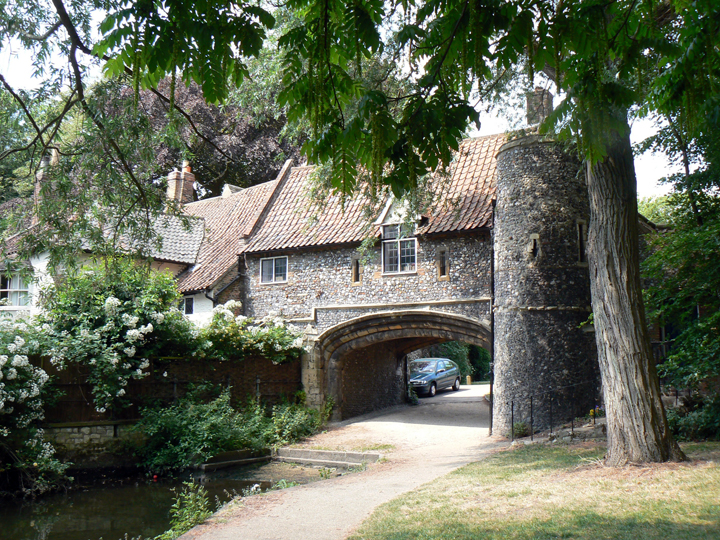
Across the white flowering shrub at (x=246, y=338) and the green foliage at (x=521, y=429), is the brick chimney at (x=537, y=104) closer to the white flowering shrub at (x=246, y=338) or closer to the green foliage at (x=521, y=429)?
the green foliage at (x=521, y=429)

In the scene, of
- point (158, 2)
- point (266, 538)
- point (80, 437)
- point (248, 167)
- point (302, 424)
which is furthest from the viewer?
point (248, 167)

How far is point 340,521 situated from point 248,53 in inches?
215

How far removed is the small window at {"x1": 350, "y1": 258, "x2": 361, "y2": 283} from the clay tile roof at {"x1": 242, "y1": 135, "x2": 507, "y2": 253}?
0.68 meters

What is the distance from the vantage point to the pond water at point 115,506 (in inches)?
375

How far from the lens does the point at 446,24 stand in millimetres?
4082

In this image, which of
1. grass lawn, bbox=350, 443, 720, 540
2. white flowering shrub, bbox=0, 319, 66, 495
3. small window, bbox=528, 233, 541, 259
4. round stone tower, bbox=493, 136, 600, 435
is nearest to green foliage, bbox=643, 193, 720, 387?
grass lawn, bbox=350, 443, 720, 540

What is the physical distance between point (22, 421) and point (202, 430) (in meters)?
3.53

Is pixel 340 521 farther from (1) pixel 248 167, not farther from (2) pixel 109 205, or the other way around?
(1) pixel 248 167

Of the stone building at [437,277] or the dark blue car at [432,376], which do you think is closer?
the stone building at [437,277]

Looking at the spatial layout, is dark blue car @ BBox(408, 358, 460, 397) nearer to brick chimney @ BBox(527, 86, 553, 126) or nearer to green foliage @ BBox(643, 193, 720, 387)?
brick chimney @ BBox(527, 86, 553, 126)

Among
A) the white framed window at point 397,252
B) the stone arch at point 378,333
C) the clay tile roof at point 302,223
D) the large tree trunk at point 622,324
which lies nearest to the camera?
the large tree trunk at point 622,324

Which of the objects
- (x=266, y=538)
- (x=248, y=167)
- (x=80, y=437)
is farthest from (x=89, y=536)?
(x=248, y=167)

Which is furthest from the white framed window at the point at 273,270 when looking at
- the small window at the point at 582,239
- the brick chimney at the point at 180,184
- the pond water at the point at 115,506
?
the small window at the point at 582,239

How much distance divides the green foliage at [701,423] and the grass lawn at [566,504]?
813mm
